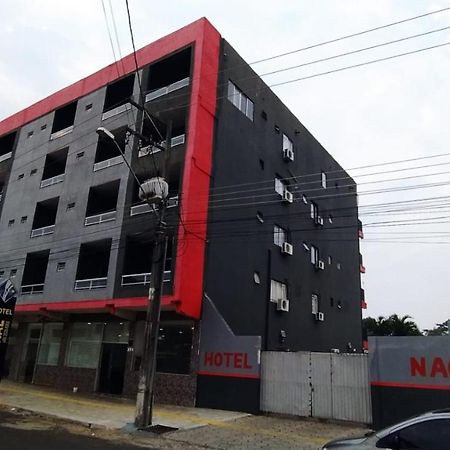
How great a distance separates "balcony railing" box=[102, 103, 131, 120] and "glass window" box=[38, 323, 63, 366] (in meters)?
11.9

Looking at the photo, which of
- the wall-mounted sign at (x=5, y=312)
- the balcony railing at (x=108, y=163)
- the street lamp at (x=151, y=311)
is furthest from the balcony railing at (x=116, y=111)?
the street lamp at (x=151, y=311)

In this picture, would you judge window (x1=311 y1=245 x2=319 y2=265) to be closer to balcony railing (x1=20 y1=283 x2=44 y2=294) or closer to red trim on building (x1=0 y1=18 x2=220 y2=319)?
red trim on building (x1=0 y1=18 x2=220 y2=319)

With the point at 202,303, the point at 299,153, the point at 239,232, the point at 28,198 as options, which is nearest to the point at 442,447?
the point at 202,303

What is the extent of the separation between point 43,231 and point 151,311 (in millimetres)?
15525

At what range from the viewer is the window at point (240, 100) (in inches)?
955

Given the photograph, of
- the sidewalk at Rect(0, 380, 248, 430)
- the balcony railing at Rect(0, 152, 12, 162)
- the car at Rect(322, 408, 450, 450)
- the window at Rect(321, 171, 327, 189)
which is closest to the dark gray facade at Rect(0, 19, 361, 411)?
the balcony railing at Rect(0, 152, 12, 162)

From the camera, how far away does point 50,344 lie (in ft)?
86.5

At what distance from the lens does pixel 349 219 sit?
37125mm

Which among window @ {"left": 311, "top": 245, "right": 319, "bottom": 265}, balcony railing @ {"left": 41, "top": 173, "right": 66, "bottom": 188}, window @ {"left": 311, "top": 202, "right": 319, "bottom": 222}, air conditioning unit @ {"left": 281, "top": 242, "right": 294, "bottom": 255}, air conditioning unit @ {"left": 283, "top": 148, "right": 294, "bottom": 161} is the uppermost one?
air conditioning unit @ {"left": 283, "top": 148, "right": 294, "bottom": 161}

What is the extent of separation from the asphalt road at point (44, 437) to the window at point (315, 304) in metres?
18.7

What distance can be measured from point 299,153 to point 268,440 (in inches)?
839

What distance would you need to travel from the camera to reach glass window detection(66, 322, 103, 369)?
23.7 meters

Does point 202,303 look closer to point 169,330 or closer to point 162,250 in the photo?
point 169,330

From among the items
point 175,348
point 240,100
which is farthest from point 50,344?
point 240,100
